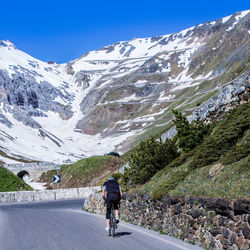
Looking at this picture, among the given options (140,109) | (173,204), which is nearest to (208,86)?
(140,109)

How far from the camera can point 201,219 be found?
10.6m

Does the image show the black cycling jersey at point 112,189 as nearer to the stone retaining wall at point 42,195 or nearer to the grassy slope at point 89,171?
the stone retaining wall at point 42,195

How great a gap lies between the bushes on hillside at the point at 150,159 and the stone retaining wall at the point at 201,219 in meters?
3.97

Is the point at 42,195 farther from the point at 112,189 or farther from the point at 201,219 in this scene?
the point at 201,219

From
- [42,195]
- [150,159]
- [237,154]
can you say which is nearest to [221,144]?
[237,154]

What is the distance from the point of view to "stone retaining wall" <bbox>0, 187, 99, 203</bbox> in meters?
45.0

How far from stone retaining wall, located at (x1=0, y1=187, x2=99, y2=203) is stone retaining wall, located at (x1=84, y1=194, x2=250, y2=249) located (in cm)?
3064

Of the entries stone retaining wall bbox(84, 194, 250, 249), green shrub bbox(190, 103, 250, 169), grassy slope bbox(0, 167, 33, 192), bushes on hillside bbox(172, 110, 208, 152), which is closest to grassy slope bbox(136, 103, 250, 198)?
green shrub bbox(190, 103, 250, 169)

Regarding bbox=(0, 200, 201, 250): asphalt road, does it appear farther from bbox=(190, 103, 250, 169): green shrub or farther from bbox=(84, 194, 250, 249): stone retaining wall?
bbox=(190, 103, 250, 169): green shrub

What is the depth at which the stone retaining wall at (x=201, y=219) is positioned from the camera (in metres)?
8.77

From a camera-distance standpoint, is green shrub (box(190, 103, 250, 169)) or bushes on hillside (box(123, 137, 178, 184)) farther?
bushes on hillside (box(123, 137, 178, 184))

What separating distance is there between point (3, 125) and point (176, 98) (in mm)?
82302

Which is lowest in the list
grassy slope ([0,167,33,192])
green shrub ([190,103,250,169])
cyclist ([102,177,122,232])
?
cyclist ([102,177,122,232])

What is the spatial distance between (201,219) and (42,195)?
38718 millimetres
